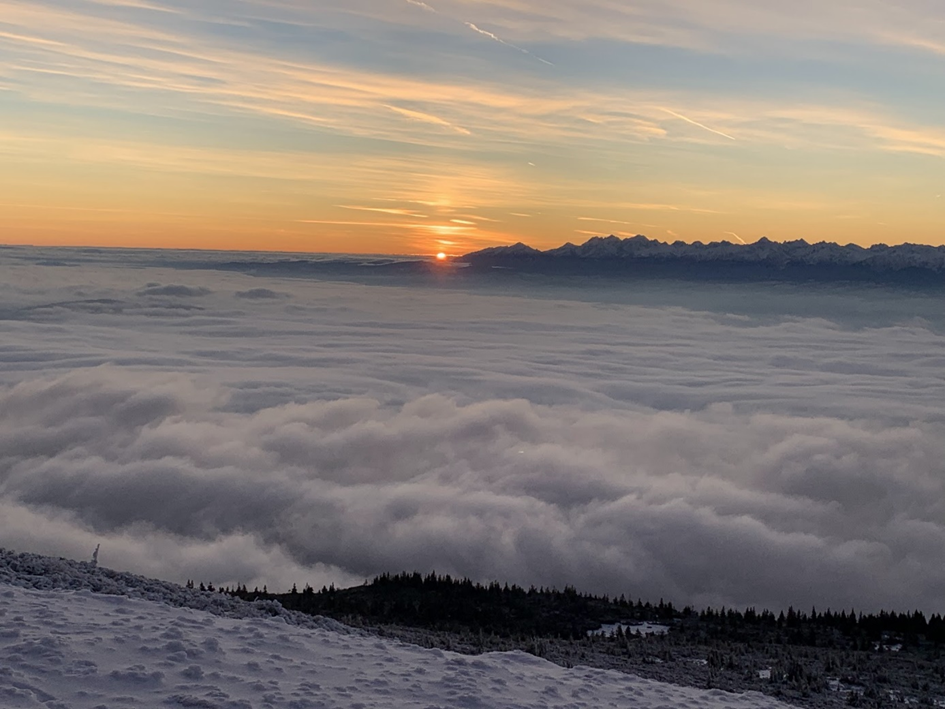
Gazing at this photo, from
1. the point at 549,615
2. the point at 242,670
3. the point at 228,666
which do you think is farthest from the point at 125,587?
the point at 549,615

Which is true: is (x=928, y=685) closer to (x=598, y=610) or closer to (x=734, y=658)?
(x=734, y=658)

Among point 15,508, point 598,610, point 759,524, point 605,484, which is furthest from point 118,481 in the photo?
point 598,610

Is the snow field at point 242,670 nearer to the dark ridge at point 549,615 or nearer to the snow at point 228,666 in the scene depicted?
the snow at point 228,666

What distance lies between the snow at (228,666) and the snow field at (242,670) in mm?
24

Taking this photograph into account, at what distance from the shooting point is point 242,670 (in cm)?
1338

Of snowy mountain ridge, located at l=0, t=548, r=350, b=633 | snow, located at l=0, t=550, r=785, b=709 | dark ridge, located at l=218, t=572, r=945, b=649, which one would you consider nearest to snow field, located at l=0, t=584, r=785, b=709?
snow, located at l=0, t=550, r=785, b=709

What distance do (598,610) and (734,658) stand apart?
14.5 m

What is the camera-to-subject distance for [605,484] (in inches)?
6791

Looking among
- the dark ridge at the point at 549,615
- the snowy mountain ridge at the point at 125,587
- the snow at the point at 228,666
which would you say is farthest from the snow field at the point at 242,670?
the dark ridge at the point at 549,615

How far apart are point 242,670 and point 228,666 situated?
22cm

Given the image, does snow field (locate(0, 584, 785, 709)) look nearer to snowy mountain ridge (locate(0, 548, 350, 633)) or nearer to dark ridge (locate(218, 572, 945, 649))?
snowy mountain ridge (locate(0, 548, 350, 633))

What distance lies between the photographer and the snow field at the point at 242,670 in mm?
12055

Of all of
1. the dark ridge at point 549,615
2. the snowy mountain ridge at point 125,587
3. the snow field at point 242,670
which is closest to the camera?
the snow field at point 242,670

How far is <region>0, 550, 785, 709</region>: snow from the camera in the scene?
39.7 feet
